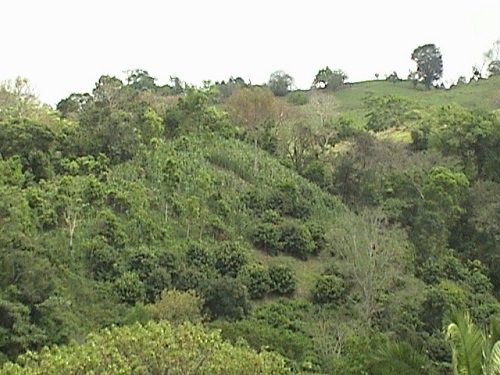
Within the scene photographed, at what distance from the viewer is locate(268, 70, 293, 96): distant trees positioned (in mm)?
61156

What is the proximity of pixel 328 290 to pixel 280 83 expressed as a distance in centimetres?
3864

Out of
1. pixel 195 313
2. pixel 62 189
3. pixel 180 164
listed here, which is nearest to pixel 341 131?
pixel 180 164

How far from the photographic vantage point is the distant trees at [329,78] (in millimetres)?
63562

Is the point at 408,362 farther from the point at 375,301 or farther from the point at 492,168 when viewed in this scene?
the point at 492,168

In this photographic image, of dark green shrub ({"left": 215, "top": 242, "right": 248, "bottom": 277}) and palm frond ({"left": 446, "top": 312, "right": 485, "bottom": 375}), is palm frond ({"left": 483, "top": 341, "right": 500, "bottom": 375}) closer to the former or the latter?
palm frond ({"left": 446, "top": 312, "right": 485, "bottom": 375})

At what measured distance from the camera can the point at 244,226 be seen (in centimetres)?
2761

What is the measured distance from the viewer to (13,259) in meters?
19.4

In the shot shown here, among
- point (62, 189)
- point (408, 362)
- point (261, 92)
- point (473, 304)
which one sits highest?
point (261, 92)

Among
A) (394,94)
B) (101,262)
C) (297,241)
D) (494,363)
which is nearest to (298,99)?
(394,94)

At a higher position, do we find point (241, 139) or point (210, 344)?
point (241, 139)

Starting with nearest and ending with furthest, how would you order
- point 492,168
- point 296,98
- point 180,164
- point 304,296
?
point 304,296
point 180,164
point 492,168
point 296,98

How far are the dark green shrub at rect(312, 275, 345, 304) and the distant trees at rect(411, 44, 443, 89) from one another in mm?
39335

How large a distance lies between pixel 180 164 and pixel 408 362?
19231 millimetres

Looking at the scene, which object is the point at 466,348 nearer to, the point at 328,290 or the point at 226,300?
Result: the point at 226,300
